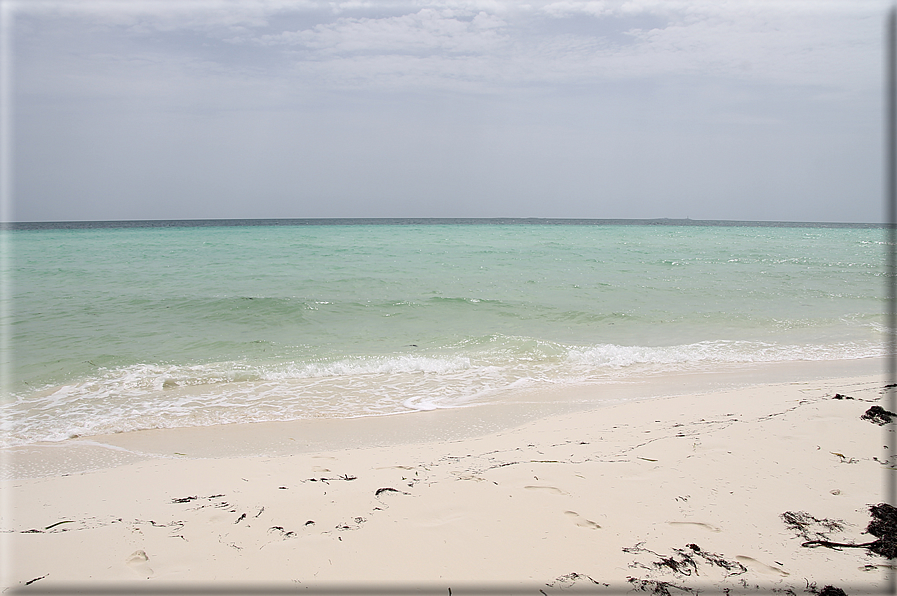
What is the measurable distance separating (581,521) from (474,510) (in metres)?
0.64

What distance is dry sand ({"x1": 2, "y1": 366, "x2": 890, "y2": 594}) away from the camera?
2.40m

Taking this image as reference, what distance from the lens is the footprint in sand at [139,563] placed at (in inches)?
97.3

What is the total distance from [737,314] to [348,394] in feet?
29.9

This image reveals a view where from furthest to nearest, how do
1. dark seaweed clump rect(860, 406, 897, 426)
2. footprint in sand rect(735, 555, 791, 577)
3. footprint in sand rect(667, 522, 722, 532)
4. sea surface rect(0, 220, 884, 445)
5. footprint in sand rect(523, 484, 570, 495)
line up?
sea surface rect(0, 220, 884, 445) → dark seaweed clump rect(860, 406, 897, 426) → footprint in sand rect(523, 484, 570, 495) → footprint in sand rect(667, 522, 722, 532) → footprint in sand rect(735, 555, 791, 577)

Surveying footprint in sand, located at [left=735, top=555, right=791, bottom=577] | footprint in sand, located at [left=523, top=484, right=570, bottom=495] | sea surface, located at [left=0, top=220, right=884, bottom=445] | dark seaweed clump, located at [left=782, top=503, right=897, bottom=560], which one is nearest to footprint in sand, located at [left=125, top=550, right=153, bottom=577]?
footprint in sand, located at [left=523, top=484, right=570, bottom=495]

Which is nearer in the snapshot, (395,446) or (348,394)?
(395,446)

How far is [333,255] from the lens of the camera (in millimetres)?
25328

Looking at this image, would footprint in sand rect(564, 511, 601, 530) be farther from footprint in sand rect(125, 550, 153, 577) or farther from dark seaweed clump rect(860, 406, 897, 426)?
dark seaweed clump rect(860, 406, 897, 426)

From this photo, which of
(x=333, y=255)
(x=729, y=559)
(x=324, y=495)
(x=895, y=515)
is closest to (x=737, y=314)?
(x=895, y=515)

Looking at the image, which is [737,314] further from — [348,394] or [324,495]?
[324,495]

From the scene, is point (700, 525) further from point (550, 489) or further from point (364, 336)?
point (364, 336)

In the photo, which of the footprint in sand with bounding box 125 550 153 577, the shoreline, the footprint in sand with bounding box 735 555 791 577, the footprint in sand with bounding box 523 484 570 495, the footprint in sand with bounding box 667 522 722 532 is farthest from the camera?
the shoreline

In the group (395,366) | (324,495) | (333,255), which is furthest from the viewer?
(333,255)

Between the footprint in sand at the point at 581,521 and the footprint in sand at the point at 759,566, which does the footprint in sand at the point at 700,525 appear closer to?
the footprint in sand at the point at 759,566
